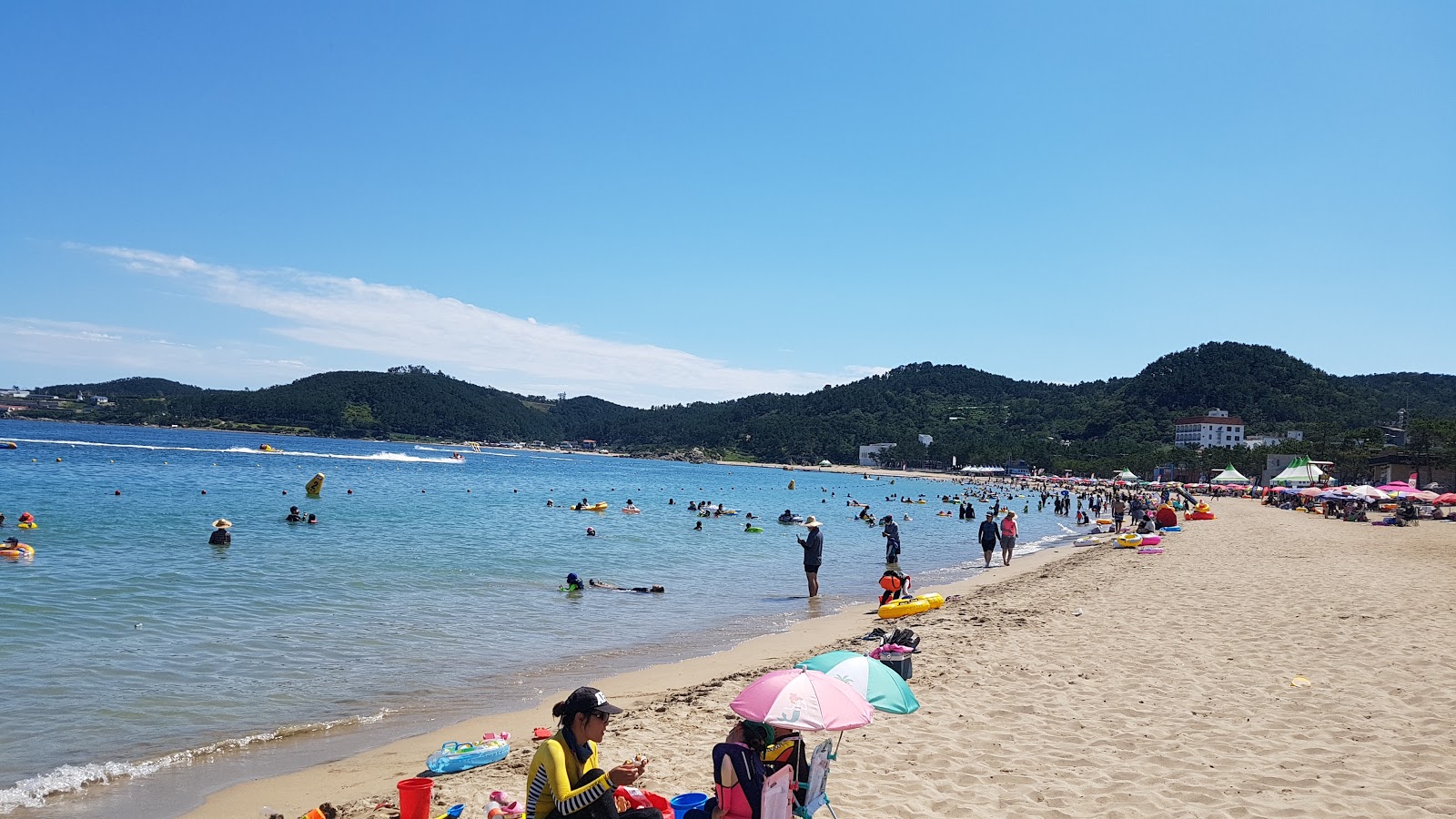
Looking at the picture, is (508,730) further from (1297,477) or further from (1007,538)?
(1297,477)

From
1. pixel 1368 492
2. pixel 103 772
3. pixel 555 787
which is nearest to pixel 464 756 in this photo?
pixel 103 772

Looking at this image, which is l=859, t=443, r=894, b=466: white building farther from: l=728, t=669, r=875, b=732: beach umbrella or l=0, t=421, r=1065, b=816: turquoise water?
l=728, t=669, r=875, b=732: beach umbrella

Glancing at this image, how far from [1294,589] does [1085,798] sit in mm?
11332

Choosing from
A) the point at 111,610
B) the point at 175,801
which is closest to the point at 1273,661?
the point at 175,801

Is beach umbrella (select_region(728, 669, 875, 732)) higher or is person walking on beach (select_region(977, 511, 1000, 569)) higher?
beach umbrella (select_region(728, 669, 875, 732))

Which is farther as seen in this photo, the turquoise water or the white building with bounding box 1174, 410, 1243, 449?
the white building with bounding box 1174, 410, 1243, 449

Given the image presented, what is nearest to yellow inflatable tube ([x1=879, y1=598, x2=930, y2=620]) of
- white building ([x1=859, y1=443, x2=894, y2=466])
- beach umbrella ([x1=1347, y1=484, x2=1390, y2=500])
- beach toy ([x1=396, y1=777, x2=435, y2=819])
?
beach toy ([x1=396, y1=777, x2=435, y2=819])

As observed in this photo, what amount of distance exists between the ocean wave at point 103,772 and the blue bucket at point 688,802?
15.7ft

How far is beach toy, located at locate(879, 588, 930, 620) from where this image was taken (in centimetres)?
1398

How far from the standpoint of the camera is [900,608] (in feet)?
45.8

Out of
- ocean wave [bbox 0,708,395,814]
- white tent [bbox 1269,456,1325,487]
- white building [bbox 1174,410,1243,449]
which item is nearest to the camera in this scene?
ocean wave [bbox 0,708,395,814]

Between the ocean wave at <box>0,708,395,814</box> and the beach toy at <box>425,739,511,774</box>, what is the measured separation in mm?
1883

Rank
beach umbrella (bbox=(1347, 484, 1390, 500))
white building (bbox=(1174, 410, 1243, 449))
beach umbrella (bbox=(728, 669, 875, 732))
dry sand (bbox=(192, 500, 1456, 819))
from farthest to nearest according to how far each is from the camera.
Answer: white building (bbox=(1174, 410, 1243, 449)) → beach umbrella (bbox=(1347, 484, 1390, 500)) → dry sand (bbox=(192, 500, 1456, 819)) → beach umbrella (bbox=(728, 669, 875, 732))

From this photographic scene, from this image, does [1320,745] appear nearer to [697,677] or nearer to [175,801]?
[697,677]
